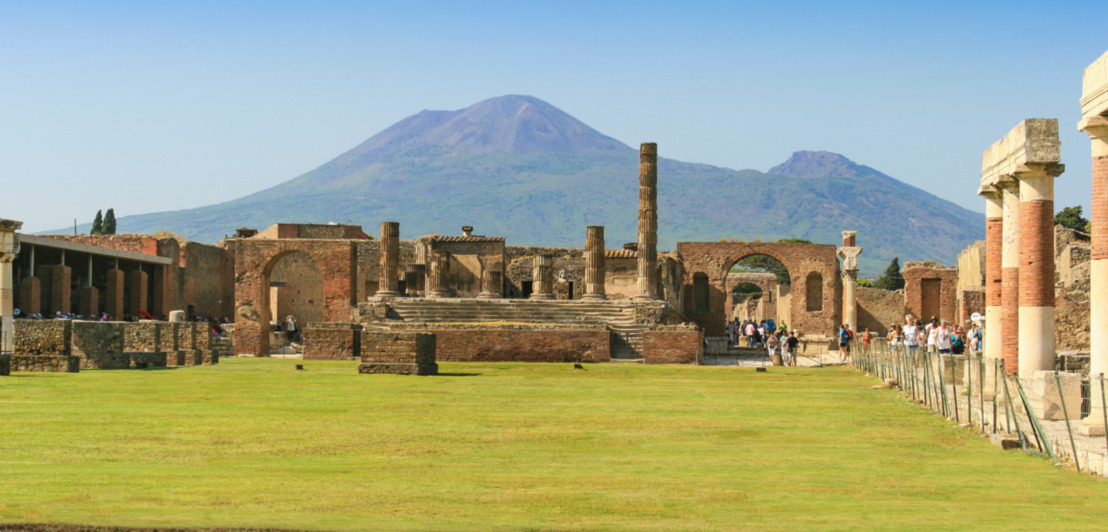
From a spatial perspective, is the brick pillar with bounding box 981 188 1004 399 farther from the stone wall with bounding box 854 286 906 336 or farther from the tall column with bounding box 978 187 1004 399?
the stone wall with bounding box 854 286 906 336

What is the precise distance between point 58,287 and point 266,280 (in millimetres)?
7049

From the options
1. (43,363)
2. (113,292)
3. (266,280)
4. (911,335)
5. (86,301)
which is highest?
(266,280)

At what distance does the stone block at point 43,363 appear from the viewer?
2288 centimetres

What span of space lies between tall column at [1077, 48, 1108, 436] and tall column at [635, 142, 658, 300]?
2667 centimetres

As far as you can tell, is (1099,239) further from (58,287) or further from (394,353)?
(58,287)

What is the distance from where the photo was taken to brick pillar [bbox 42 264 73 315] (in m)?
A: 41.8

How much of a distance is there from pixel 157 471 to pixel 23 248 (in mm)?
34149

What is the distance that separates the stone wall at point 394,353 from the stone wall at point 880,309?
38202 millimetres

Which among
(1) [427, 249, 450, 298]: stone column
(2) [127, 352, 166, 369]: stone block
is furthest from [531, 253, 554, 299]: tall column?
(2) [127, 352, 166, 369]: stone block

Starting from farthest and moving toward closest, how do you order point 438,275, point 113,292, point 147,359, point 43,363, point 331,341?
point 113,292 → point 438,275 → point 331,341 → point 147,359 → point 43,363

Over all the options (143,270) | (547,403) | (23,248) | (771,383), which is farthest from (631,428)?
(143,270)

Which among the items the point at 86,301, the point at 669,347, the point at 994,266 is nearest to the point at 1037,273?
the point at 994,266

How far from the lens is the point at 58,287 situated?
4212cm

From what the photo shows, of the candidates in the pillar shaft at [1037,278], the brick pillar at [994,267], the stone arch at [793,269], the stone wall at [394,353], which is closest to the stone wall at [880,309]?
the stone arch at [793,269]
